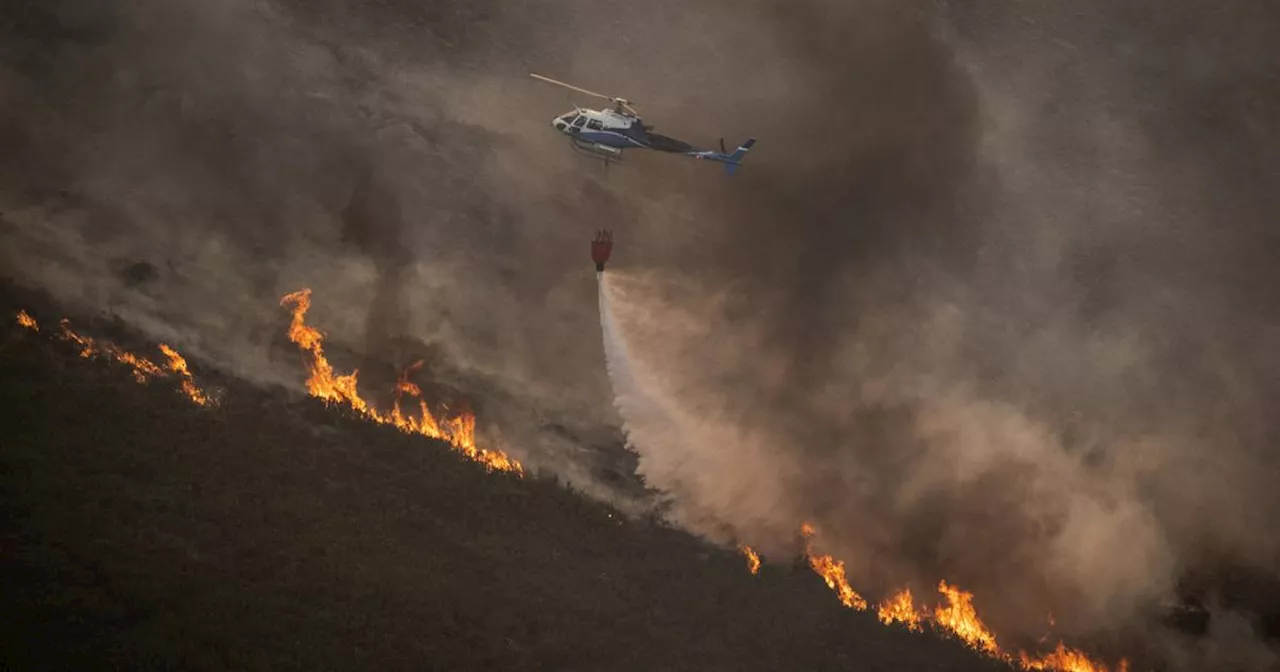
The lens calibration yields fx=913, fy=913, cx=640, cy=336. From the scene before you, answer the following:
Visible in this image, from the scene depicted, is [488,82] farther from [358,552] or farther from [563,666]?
[563,666]

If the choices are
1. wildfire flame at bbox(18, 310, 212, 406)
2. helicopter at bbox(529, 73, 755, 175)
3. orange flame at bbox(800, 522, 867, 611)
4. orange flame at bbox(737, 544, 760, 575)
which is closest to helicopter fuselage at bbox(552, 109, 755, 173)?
helicopter at bbox(529, 73, 755, 175)

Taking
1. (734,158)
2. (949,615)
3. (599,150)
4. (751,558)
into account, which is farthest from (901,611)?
(599,150)

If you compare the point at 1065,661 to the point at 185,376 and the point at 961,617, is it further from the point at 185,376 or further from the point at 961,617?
the point at 185,376

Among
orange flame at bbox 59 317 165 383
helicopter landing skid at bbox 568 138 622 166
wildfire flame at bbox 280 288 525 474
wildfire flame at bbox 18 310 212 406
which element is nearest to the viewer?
helicopter landing skid at bbox 568 138 622 166

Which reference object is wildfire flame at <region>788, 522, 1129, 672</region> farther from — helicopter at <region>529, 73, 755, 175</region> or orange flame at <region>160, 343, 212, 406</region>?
orange flame at <region>160, 343, 212, 406</region>

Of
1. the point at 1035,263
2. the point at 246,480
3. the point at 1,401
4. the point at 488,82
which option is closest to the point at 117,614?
the point at 246,480
